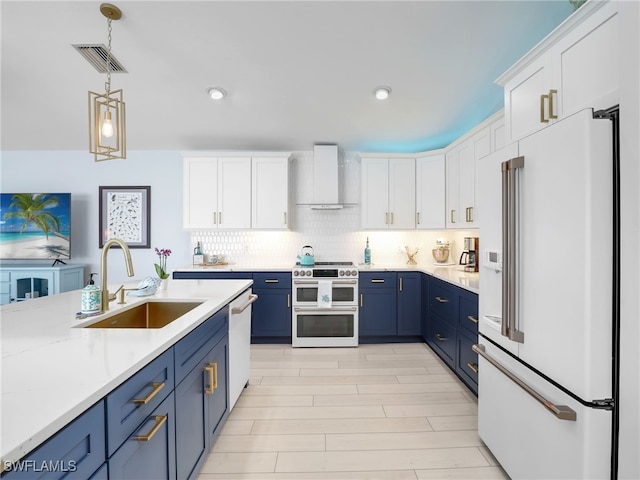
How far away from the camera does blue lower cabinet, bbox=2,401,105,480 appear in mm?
631

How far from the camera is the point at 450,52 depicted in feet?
9.39

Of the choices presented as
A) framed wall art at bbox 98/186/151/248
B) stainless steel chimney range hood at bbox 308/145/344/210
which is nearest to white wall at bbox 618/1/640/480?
stainless steel chimney range hood at bbox 308/145/344/210

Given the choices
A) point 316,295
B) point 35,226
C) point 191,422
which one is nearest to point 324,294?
point 316,295

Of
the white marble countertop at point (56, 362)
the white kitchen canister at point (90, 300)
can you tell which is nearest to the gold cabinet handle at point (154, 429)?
the white marble countertop at point (56, 362)

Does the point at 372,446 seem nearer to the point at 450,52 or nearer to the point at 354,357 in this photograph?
the point at 354,357

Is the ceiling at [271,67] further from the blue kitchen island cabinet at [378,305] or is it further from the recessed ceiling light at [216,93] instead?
the blue kitchen island cabinet at [378,305]

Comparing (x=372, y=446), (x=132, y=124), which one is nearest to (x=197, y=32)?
(x=132, y=124)

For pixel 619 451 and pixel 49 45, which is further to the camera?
pixel 49 45

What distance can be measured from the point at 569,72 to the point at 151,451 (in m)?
2.44

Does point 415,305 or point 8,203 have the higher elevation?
point 8,203

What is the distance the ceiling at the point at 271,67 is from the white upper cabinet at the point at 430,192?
14.7 inches

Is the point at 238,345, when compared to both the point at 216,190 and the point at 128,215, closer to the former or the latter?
the point at 216,190

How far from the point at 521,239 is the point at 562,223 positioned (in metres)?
0.25

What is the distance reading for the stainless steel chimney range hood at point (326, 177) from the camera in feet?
14.1
